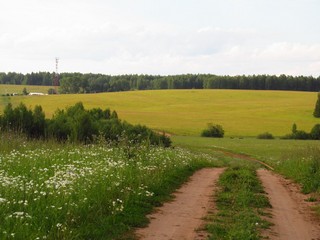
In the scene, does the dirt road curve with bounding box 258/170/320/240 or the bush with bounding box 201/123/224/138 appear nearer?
the dirt road curve with bounding box 258/170/320/240

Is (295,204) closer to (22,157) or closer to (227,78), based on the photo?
(22,157)

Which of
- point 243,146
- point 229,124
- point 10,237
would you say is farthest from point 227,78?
point 10,237

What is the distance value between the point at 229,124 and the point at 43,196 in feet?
239

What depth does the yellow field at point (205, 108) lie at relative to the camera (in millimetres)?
78075

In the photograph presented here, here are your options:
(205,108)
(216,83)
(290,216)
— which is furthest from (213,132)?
(216,83)

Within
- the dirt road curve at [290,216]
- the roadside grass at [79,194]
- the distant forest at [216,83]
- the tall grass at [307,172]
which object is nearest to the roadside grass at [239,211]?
the dirt road curve at [290,216]

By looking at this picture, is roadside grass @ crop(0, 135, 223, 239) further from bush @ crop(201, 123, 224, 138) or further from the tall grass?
bush @ crop(201, 123, 224, 138)

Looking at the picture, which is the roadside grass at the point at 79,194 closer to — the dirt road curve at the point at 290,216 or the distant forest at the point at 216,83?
the dirt road curve at the point at 290,216

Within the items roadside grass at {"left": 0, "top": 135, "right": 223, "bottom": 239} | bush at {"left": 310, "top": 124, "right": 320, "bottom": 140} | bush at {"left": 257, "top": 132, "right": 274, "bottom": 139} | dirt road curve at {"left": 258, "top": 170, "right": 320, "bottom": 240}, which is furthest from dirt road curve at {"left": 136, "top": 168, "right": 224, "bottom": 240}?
bush at {"left": 310, "top": 124, "right": 320, "bottom": 140}

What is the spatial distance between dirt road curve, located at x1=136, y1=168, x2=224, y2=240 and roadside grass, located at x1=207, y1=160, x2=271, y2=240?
1.11ft

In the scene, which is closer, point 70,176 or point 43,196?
point 43,196

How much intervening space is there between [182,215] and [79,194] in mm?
2419

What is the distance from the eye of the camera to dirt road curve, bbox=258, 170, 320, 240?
31.0 ft

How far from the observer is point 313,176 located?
17.1 meters
